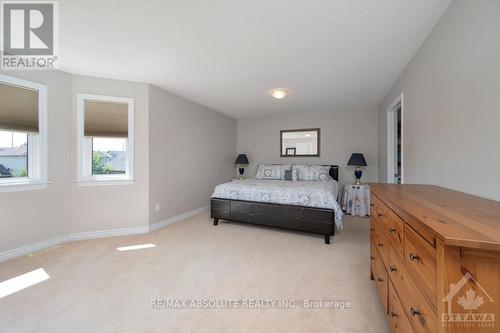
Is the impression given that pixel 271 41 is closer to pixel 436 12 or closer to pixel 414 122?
pixel 436 12

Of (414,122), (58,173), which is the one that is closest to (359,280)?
(414,122)

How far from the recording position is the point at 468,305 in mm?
612

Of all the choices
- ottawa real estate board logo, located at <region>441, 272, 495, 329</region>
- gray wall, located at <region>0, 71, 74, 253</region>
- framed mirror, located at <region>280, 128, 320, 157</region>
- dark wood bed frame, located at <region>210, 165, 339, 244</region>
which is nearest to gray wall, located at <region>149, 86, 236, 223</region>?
dark wood bed frame, located at <region>210, 165, 339, 244</region>

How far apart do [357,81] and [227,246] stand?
298cm

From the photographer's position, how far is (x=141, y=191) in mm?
3158

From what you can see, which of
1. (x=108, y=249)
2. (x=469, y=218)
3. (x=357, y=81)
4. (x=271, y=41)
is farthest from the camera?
(x=357, y=81)

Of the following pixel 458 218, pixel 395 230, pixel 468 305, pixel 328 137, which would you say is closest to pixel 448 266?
pixel 468 305

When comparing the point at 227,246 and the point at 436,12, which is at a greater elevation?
the point at 436,12

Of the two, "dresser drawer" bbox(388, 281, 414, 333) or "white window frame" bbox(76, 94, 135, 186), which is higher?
"white window frame" bbox(76, 94, 135, 186)

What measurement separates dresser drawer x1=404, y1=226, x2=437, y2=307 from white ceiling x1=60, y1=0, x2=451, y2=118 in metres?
1.67

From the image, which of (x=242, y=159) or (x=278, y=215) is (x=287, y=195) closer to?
(x=278, y=215)

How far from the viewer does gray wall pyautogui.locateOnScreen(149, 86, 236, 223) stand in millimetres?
3299

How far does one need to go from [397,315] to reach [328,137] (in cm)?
406

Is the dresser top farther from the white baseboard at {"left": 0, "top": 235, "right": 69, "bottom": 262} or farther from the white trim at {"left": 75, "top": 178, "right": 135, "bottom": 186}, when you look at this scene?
the white baseboard at {"left": 0, "top": 235, "right": 69, "bottom": 262}
